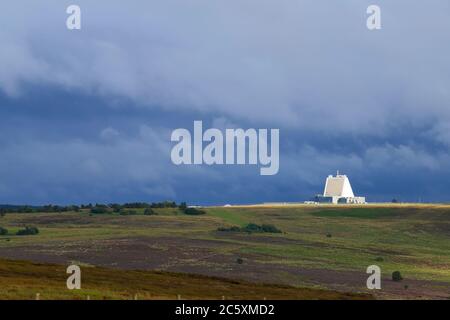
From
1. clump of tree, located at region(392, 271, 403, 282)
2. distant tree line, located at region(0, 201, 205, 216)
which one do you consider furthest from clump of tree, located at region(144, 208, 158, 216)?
clump of tree, located at region(392, 271, 403, 282)

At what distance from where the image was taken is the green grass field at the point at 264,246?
4109 inches

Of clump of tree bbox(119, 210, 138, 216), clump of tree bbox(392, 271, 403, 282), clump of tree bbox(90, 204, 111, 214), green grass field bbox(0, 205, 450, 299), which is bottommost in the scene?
clump of tree bbox(392, 271, 403, 282)

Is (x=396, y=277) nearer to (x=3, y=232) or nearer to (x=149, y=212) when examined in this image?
(x=3, y=232)

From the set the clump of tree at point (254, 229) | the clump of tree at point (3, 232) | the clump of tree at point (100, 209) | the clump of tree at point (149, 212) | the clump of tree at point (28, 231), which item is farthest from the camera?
the clump of tree at point (100, 209)

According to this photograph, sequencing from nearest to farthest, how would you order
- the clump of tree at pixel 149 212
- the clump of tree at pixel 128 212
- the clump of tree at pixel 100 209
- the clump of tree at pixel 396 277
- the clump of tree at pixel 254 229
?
the clump of tree at pixel 396 277 → the clump of tree at pixel 254 229 → the clump of tree at pixel 128 212 → the clump of tree at pixel 149 212 → the clump of tree at pixel 100 209

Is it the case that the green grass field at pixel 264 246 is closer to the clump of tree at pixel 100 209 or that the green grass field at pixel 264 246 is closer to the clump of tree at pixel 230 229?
the clump of tree at pixel 230 229

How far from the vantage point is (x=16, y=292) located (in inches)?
2518

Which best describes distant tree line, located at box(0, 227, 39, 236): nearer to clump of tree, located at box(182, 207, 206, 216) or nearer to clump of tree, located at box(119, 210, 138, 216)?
clump of tree, located at box(119, 210, 138, 216)

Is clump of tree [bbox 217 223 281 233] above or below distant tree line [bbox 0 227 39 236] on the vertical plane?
above

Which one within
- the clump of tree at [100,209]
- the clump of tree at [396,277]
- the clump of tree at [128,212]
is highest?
the clump of tree at [100,209]

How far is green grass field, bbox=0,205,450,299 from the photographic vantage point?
10438cm

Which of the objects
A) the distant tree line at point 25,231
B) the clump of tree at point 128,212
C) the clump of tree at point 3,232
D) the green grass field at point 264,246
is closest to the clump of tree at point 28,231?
the distant tree line at point 25,231
